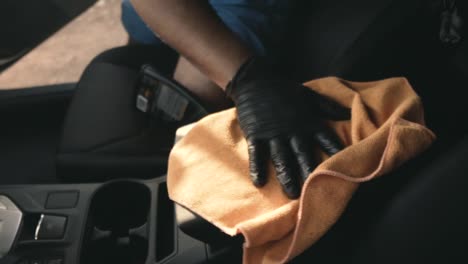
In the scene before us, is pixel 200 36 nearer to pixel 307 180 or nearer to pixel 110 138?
pixel 110 138

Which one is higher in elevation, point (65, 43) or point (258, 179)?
point (258, 179)

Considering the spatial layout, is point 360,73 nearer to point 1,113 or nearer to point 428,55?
point 428,55

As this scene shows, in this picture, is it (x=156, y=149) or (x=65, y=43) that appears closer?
(x=156, y=149)

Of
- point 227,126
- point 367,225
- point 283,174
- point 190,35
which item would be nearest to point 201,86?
point 190,35

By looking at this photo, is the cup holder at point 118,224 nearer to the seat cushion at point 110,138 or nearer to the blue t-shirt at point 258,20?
the seat cushion at point 110,138

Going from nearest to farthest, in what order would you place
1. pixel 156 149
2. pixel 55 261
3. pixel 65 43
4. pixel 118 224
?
1. pixel 55 261
2. pixel 118 224
3. pixel 156 149
4. pixel 65 43

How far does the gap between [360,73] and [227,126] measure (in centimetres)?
26

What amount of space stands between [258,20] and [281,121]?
1.07 ft

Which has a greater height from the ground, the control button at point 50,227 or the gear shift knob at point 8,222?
the gear shift knob at point 8,222

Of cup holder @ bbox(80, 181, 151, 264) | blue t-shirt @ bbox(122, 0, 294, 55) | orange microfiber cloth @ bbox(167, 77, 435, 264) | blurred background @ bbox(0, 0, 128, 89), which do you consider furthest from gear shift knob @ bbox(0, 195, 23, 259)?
blue t-shirt @ bbox(122, 0, 294, 55)

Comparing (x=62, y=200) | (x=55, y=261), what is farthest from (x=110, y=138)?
(x=55, y=261)

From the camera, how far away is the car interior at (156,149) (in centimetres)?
62

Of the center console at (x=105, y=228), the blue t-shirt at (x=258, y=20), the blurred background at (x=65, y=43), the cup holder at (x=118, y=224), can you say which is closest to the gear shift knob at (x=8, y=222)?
the center console at (x=105, y=228)

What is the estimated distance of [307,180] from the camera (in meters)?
0.57
